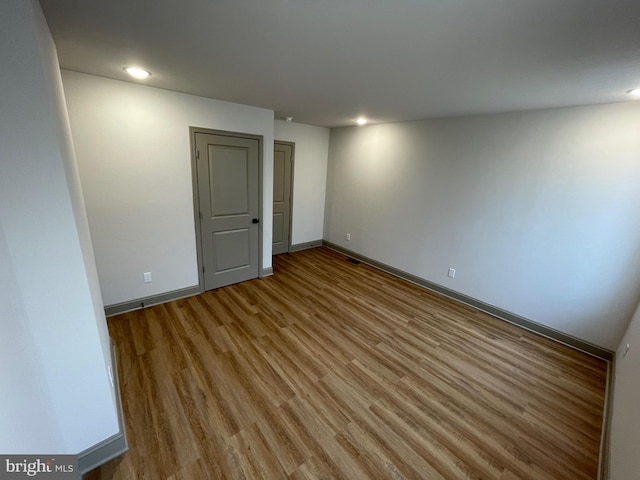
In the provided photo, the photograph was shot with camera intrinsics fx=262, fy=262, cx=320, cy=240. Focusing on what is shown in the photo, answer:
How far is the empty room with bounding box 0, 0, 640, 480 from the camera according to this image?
3.76 ft

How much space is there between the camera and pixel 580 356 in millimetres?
2598

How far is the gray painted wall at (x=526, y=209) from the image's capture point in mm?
2371

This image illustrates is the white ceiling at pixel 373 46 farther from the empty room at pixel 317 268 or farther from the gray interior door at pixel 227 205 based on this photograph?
the gray interior door at pixel 227 205

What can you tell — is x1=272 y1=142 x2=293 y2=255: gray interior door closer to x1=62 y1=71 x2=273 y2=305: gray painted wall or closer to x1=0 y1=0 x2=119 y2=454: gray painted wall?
x1=62 y1=71 x2=273 y2=305: gray painted wall

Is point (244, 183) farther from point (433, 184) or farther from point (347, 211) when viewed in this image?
point (433, 184)

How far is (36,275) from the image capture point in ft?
3.66

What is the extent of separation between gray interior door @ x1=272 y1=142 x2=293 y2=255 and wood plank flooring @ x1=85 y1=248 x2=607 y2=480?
A: 5.95 feet

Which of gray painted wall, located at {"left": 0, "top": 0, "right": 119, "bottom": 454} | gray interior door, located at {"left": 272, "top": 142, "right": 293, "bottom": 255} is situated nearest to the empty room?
gray painted wall, located at {"left": 0, "top": 0, "right": 119, "bottom": 454}

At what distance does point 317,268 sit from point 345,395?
8.28 feet

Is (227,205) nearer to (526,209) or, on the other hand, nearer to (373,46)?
(373,46)

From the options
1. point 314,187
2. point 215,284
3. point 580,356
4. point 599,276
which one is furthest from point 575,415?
point 314,187

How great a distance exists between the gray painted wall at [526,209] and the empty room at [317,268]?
2 centimetres

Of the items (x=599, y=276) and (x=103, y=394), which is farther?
(x=599, y=276)

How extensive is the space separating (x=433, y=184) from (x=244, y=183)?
2.55 m
